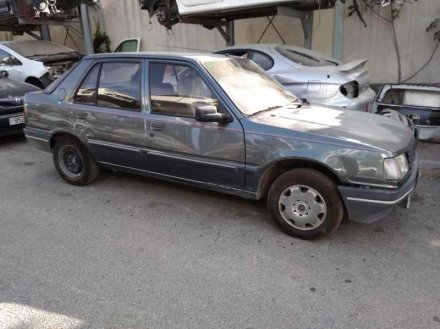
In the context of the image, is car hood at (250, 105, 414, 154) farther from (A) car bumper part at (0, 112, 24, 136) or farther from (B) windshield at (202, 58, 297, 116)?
(A) car bumper part at (0, 112, 24, 136)

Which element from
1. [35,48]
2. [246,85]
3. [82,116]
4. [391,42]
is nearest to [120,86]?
[82,116]

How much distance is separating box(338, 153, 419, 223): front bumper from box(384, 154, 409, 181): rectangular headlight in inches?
3.7

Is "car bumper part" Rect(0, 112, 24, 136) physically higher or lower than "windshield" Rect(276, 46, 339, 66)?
lower

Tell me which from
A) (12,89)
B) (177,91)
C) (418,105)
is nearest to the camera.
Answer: (177,91)

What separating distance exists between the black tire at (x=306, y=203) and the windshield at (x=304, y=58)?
333 cm

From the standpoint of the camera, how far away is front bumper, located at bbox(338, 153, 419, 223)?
305 centimetres

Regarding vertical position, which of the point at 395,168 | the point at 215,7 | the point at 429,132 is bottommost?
the point at 429,132

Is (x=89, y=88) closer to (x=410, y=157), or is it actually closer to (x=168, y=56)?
(x=168, y=56)

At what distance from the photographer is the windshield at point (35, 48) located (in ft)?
31.3

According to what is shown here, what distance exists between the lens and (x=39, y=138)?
16.1 ft

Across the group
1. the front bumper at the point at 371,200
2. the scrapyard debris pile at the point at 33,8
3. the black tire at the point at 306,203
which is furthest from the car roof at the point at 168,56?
the scrapyard debris pile at the point at 33,8

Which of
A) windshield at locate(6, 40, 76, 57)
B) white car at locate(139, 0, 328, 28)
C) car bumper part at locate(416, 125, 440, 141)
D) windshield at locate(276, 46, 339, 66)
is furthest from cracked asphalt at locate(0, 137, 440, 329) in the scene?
windshield at locate(6, 40, 76, 57)

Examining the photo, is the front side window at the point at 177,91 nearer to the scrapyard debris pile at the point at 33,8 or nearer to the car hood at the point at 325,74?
the car hood at the point at 325,74

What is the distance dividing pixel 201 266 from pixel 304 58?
4.42m
